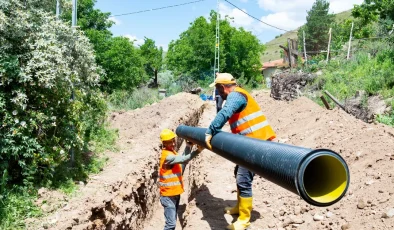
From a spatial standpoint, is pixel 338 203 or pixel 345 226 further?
pixel 338 203

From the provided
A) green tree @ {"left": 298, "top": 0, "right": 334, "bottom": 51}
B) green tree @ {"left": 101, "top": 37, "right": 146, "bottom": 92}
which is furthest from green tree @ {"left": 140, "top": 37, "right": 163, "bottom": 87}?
green tree @ {"left": 298, "top": 0, "right": 334, "bottom": 51}

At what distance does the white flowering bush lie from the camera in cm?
457

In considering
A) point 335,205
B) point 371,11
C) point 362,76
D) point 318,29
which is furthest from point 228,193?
point 318,29

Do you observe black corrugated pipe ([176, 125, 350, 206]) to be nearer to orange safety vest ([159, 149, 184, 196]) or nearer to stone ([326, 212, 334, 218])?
orange safety vest ([159, 149, 184, 196])

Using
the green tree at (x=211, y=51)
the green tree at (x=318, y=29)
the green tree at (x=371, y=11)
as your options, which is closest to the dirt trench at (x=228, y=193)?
the green tree at (x=371, y=11)

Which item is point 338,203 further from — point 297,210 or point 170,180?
point 170,180

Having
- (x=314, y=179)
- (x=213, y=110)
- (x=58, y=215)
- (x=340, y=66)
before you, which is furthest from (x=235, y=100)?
(x=213, y=110)

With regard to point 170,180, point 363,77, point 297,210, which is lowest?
point 297,210

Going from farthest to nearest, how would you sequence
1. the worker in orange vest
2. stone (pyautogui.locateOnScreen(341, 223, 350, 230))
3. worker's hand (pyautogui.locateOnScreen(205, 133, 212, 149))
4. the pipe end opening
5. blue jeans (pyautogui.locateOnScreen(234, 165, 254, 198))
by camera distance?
the worker in orange vest, blue jeans (pyautogui.locateOnScreen(234, 165, 254, 198)), stone (pyautogui.locateOnScreen(341, 223, 350, 230)), worker's hand (pyautogui.locateOnScreen(205, 133, 212, 149)), the pipe end opening

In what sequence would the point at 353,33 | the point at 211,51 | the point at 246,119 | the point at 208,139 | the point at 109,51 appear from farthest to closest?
1. the point at 211,51
2. the point at 353,33
3. the point at 109,51
4. the point at 246,119
5. the point at 208,139

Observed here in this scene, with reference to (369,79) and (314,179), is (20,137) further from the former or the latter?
(369,79)

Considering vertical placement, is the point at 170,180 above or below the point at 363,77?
below

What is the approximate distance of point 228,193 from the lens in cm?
674

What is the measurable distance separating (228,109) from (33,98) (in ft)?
9.47
